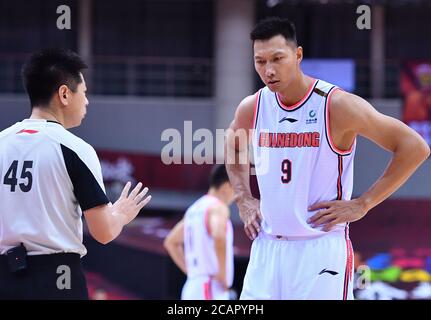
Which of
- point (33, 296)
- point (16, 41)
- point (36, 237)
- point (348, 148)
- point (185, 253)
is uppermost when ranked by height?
point (16, 41)

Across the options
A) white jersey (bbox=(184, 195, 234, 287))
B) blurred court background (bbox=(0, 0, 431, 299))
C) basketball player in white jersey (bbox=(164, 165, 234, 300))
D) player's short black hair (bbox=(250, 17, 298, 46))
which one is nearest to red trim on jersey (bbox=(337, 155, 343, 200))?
player's short black hair (bbox=(250, 17, 298, 46))

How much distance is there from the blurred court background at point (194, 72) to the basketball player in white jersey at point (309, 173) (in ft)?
28.9

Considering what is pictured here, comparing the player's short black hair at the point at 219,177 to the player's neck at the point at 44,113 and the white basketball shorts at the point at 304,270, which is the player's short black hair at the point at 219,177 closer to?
the white basketball shorts at the point at 304,270

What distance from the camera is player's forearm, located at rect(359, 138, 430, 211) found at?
4352mm

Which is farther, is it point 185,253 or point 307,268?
point 185,253

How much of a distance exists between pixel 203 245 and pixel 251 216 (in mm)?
3342

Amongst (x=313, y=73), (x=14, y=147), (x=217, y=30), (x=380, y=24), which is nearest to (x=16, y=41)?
(x=217, y=30)

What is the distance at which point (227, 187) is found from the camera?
7957 millimetres

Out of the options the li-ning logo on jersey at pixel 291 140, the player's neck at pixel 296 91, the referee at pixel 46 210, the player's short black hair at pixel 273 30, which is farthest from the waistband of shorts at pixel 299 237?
the player's short black hair at pixel 273 30

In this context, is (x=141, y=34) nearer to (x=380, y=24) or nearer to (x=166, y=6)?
(x=166, y=6)

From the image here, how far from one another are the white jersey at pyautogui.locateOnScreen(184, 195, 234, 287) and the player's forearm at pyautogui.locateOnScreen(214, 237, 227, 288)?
3 cm

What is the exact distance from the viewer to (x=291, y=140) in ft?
14.7

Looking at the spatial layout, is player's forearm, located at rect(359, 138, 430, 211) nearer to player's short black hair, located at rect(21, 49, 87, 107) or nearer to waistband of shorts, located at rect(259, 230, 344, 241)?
waistband of shorts, located at rect(259, 230, 344, 241)

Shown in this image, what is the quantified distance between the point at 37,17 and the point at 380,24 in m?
6.91
